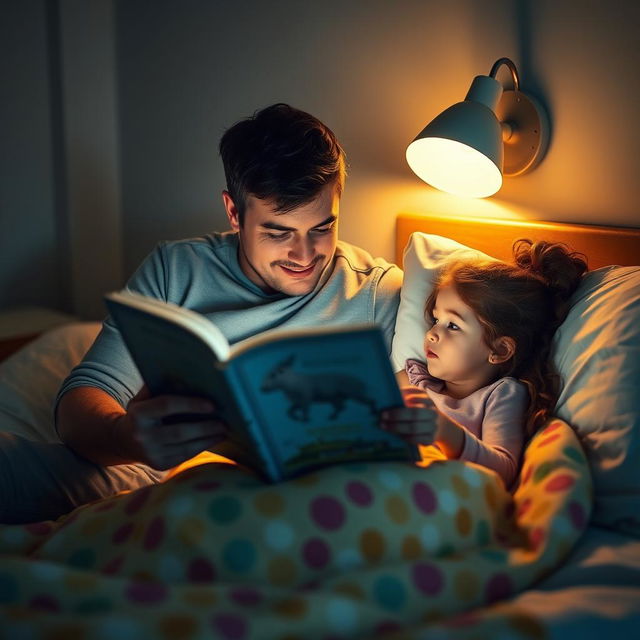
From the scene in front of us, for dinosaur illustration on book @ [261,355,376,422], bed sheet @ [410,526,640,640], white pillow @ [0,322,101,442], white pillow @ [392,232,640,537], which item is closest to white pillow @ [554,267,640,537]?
white pillow @ [392,232,640,537]

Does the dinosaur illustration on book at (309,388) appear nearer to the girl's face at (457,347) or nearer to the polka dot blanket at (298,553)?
the polka dot blanket at (298,553)

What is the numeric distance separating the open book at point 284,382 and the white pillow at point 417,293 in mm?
474

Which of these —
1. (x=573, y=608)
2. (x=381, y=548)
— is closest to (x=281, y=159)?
(x=381, y=548)

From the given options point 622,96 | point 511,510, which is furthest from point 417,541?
point 622,96

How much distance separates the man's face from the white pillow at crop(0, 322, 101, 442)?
23.4 inches

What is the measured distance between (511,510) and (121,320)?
607mm

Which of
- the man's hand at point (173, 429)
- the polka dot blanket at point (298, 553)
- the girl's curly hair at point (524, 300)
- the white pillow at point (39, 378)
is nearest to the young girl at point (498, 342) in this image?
the girl's curly hair at point (524, 300)

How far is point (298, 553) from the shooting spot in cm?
92

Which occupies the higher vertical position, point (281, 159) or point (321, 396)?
point (281, 159)

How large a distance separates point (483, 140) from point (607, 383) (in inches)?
19.5

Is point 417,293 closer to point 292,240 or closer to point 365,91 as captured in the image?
point 292,240

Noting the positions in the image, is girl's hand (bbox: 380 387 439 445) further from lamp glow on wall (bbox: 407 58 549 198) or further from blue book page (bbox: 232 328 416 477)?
lamp glow on wall (bbox: 407 58 549 198)

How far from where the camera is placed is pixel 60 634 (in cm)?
75

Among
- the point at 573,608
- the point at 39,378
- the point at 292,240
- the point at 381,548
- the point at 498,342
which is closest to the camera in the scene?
the point at 573,608
